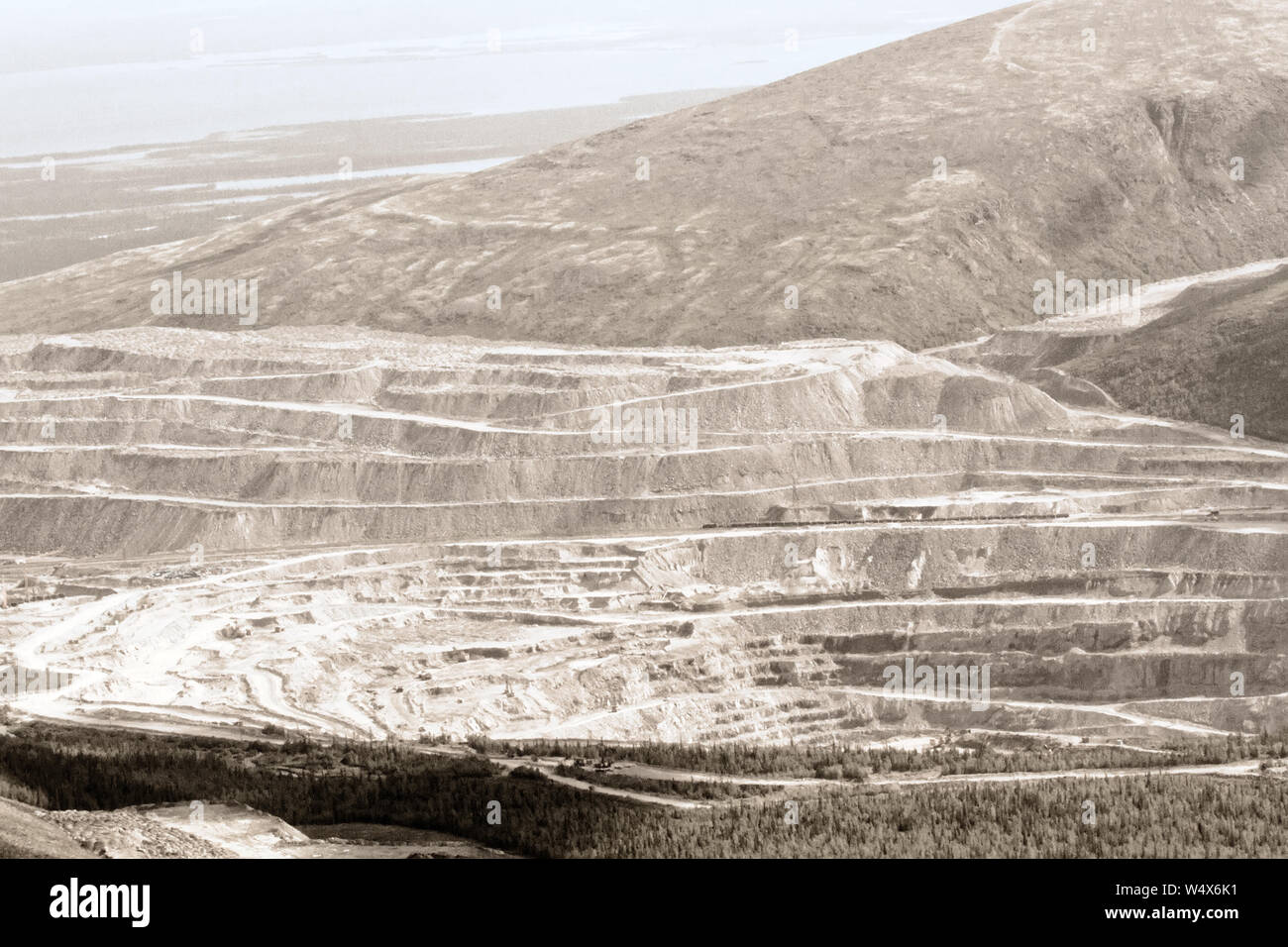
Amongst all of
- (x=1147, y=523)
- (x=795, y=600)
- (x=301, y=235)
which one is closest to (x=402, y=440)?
(x=795, y=600)

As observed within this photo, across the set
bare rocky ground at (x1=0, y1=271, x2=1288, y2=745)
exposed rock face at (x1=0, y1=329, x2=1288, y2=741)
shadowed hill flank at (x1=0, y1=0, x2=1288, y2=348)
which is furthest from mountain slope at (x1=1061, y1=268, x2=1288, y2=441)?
shadowed hill flank at (x1=0, y1=0, x2=1288, y2=348)

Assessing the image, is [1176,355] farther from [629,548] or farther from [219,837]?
[219,837]

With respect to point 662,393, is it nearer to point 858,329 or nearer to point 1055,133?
point 858,329

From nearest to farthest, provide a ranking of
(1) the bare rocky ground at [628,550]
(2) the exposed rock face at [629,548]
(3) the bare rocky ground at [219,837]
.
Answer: (3) the bare rocky ground at [219,837]
(1) the bare rocky ground at [628,550]
(2) the exposed rock face at [629,548]

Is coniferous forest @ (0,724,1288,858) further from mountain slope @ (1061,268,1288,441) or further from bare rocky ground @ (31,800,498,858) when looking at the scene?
mountain slope @ (1061,268,1288,441)

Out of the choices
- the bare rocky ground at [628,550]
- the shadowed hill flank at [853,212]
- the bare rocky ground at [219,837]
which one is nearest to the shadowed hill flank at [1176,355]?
the bare rocky ground at [628,550]

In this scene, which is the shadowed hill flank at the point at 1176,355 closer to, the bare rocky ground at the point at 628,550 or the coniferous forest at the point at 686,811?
the bare rocky ground at the point at 628,550

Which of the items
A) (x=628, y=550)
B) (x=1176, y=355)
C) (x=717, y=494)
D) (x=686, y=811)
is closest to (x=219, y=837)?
(x=686, y=811)
